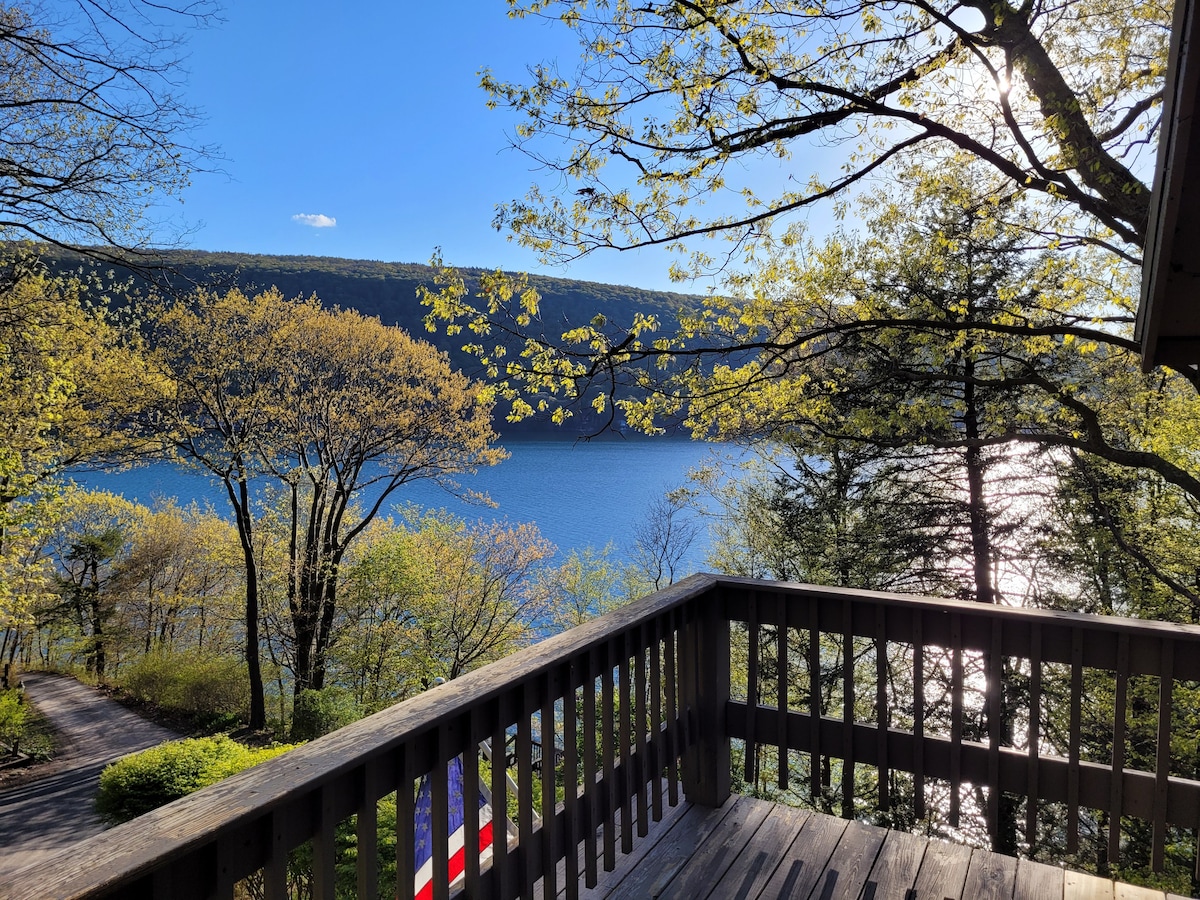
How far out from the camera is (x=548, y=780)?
6.08ft

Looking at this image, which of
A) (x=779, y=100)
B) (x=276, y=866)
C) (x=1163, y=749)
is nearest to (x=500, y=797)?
(x=276, y=866)

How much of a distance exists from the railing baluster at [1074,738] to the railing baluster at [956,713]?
31 centimetres

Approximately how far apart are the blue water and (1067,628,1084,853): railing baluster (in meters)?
21.5

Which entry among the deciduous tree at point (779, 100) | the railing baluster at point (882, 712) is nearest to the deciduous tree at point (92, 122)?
the deciduous tree at point (779, 100)

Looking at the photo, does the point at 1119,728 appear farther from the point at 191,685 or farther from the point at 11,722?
the point at 191,685

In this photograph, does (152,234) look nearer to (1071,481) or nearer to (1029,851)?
(1029,851)

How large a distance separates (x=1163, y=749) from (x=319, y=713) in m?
13.2

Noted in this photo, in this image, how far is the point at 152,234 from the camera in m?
7.17

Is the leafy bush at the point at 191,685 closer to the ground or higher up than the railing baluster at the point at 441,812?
closer to the ground

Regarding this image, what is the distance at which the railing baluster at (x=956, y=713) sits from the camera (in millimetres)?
2293

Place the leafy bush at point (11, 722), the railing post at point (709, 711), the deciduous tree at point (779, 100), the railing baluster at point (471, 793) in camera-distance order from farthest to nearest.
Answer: the leafy bush at point (11, 722)
the deciduous tree at point (779, 100)
the railing post at point (709, 711)
the railing baluster at point (471, 793)

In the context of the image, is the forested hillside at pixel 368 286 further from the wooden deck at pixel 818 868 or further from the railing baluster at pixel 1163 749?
the railing baluster at pixel 1163 749

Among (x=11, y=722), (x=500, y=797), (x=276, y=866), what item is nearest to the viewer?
(x=276, y=866)

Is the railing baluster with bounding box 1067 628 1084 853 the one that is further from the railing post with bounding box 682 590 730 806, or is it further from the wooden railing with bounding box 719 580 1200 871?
the railing post with bounding box 682 590 730 806
